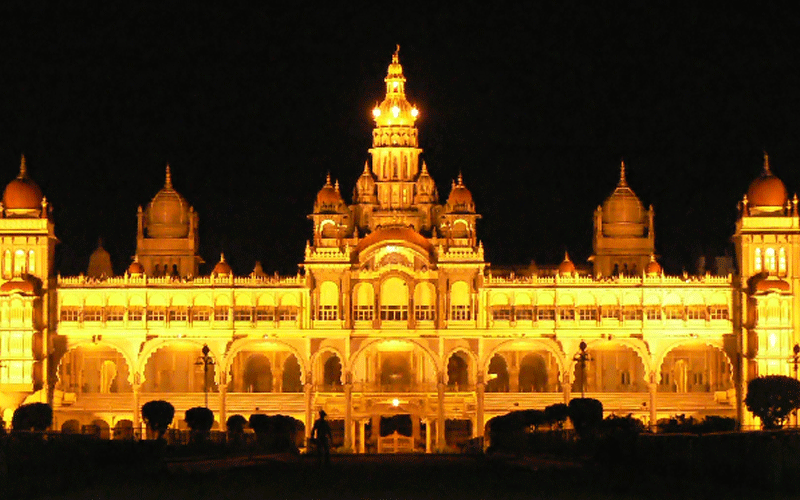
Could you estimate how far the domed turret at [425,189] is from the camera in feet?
366

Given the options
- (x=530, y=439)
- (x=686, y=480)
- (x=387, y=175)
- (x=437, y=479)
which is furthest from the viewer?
(x=387, y=175)

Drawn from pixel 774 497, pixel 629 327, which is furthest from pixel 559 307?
pixel 774 497

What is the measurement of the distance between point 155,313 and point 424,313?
13.3 m

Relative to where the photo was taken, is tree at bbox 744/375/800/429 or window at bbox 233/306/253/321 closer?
tree at bbox 744/375/800/429

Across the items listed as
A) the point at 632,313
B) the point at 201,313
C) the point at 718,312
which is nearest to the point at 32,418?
the point at 201,313

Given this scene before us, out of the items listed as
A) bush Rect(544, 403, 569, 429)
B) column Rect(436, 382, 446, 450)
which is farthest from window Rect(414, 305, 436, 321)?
bush Rect(544, 403, 569, 429)

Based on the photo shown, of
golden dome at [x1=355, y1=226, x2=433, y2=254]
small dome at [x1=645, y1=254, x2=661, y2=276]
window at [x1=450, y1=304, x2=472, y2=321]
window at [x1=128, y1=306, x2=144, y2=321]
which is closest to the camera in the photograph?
golden dome at [x1=355, y1=226, x2=433, y2=254]

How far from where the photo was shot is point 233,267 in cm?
11688

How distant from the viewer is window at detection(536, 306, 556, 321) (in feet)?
335

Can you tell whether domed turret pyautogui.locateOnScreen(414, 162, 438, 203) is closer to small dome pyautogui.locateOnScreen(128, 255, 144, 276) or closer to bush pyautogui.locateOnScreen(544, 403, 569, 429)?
small dome pyautogui.locateOnScreen(128, 255, 144, 276)

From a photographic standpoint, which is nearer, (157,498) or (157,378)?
(157,498)

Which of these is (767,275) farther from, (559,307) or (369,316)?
(369,316)

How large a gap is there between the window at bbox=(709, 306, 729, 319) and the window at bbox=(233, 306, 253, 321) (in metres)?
22.6

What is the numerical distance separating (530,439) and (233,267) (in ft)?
166
